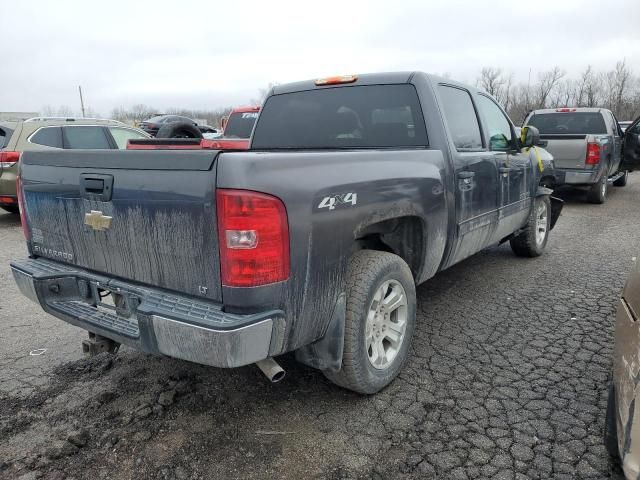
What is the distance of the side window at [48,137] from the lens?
27.1 feet

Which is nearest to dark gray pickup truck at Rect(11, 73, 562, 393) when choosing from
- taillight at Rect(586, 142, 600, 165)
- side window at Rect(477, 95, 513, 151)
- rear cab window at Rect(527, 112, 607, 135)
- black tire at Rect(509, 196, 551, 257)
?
side window at Rect(477, 95, 513, 151)

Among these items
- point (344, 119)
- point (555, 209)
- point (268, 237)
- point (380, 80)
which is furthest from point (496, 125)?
point (268, 237)

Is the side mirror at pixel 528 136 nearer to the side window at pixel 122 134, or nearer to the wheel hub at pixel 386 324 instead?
the wheel hub at pixel 386 324

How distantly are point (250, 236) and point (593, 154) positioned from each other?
30.9 feet

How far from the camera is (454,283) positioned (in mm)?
5113

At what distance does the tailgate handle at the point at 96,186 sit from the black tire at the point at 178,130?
5.05 metres

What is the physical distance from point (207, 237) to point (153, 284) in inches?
19.7

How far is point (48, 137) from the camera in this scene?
27.6ft

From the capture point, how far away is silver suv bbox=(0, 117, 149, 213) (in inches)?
317

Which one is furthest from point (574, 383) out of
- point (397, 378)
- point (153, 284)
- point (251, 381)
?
point (153, 284)

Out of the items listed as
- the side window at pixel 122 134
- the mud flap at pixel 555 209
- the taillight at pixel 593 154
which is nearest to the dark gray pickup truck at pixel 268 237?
the mud flap at pixel 555 209

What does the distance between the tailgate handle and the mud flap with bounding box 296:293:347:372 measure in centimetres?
128

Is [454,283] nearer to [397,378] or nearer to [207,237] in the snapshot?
[397,378]

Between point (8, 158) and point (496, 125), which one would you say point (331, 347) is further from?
point (8, 158)
